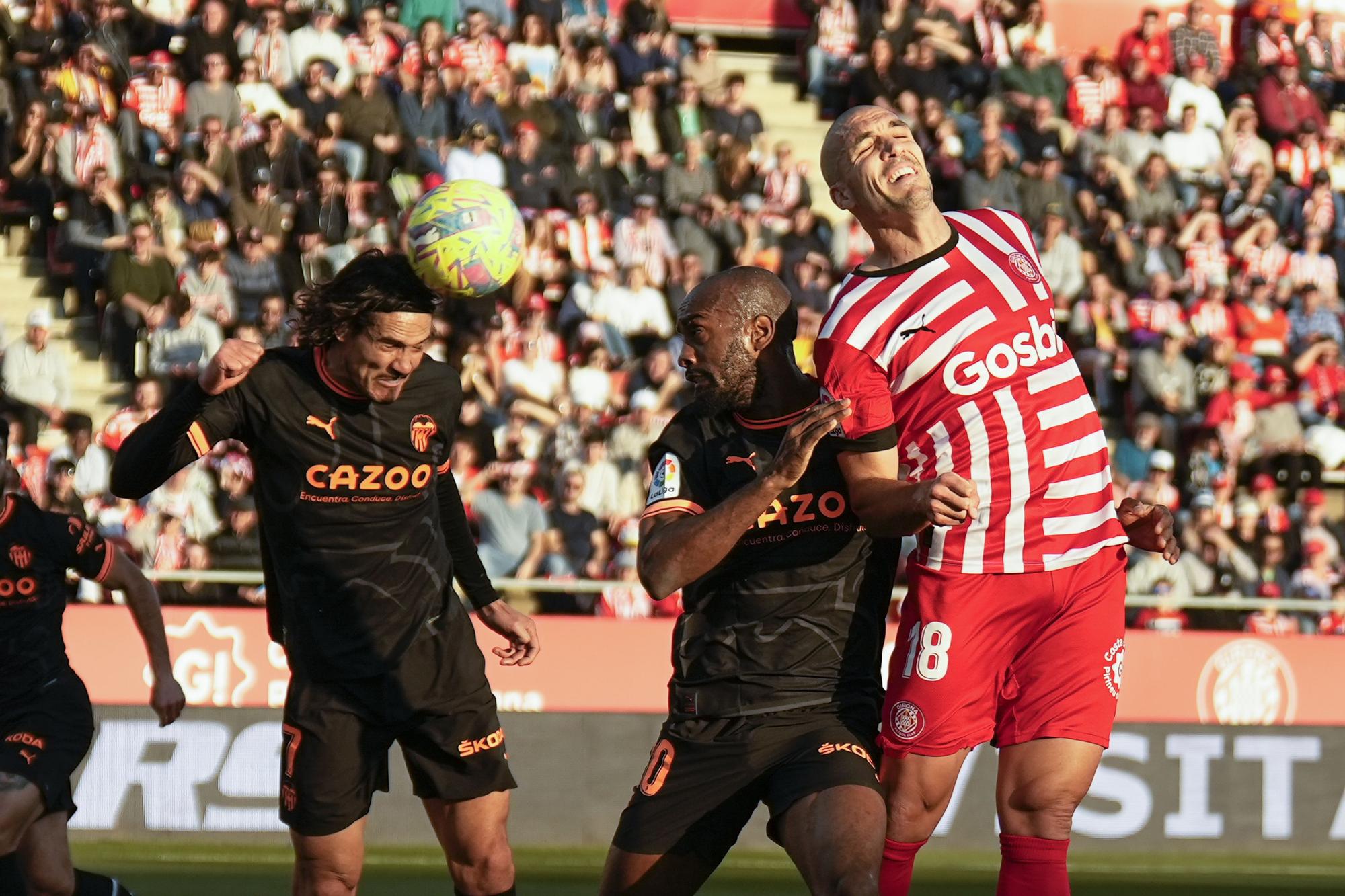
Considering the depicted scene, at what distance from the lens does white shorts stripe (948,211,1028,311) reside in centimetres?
510

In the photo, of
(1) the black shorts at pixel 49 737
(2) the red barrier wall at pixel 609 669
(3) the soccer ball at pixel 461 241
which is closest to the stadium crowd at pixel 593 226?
(2) the red barrier wall at pixel 609 669

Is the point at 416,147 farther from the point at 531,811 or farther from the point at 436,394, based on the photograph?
the point at 436,394

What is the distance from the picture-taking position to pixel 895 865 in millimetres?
5078

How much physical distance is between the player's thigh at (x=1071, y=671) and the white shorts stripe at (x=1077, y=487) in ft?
0.61

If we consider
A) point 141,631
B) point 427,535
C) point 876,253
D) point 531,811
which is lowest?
point 531,811

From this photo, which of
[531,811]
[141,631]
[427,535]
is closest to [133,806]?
[531,811]

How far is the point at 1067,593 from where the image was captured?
16.5 feet

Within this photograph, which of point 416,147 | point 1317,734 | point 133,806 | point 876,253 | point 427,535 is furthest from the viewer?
point 416,147

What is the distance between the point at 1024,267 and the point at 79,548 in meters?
3.43

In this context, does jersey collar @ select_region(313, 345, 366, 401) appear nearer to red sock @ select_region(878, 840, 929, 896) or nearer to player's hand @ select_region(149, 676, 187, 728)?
player's hand @ select_region(149, 676, 187, 728)

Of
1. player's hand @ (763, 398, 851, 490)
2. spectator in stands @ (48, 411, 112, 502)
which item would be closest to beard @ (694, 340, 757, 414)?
player's hand @ (763, 398, 851, 490)

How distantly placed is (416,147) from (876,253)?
9.53 m

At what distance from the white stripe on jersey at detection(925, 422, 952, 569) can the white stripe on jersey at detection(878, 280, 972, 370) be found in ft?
0.78

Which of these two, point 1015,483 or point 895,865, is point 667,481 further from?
point 895,865
